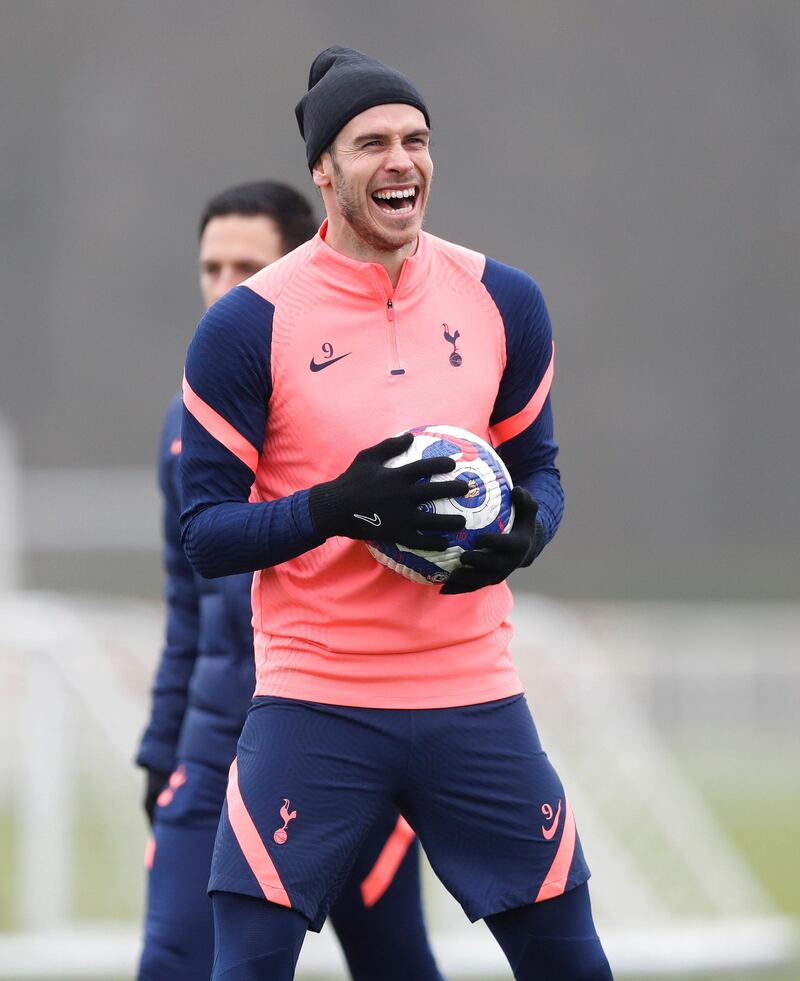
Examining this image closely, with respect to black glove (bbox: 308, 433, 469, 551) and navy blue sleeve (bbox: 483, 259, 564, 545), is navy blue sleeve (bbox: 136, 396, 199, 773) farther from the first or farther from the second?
black glove (bbox: 308, 433, 469, 551)

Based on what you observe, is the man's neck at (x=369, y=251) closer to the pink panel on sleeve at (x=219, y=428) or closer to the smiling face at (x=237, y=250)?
the pink panel on sleeve at (x=219, y=428)

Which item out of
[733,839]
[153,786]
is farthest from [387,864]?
[733,839]

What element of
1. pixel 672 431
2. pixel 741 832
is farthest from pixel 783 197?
pixel 741 832

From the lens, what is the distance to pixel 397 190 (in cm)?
376

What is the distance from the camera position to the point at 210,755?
4.68 m

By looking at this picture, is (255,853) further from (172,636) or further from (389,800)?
(172,636)

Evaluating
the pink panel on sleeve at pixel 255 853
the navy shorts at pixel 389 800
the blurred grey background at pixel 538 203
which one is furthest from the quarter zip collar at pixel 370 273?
the blurred grey background at pixel 538 203

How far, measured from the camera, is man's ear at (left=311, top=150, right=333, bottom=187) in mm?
3867

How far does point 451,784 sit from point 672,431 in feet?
91.7

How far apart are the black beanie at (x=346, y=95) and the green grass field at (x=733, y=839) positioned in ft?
14.8

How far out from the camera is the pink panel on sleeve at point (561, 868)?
3.74 meters

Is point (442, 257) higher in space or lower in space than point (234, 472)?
higher

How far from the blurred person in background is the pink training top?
32.5 inches

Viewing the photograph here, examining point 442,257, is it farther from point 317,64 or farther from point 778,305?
point 778,305
